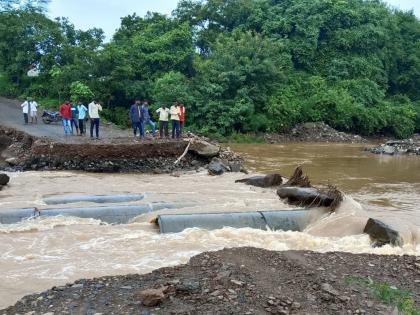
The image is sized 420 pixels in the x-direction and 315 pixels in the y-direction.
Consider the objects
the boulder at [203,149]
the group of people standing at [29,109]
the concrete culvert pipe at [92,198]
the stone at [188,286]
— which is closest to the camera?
the stone at [188,286]

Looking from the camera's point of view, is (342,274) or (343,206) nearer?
(342,274)

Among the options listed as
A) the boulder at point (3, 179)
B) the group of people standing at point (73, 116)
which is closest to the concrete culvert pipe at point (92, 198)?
the boulder at point (3, 179)

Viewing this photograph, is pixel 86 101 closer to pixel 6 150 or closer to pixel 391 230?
pixel 6 150

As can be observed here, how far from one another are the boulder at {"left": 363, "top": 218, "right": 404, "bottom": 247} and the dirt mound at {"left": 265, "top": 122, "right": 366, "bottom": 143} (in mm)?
23248

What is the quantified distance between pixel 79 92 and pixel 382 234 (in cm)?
2319

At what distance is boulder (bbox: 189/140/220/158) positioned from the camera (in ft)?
60.3

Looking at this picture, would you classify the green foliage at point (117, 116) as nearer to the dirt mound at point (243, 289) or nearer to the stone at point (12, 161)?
the stone at point (12, 161)

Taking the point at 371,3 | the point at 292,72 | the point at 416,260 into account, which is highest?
the point at 371,3

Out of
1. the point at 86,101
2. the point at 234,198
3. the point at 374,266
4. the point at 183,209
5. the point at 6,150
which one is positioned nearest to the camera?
the point at 374,266

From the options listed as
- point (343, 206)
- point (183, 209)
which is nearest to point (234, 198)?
point (183, 209)

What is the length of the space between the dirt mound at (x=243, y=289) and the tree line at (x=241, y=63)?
23.6 m

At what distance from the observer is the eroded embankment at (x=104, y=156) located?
54.8 ft

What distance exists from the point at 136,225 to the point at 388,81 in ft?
122

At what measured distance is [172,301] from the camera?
18.7 ft
